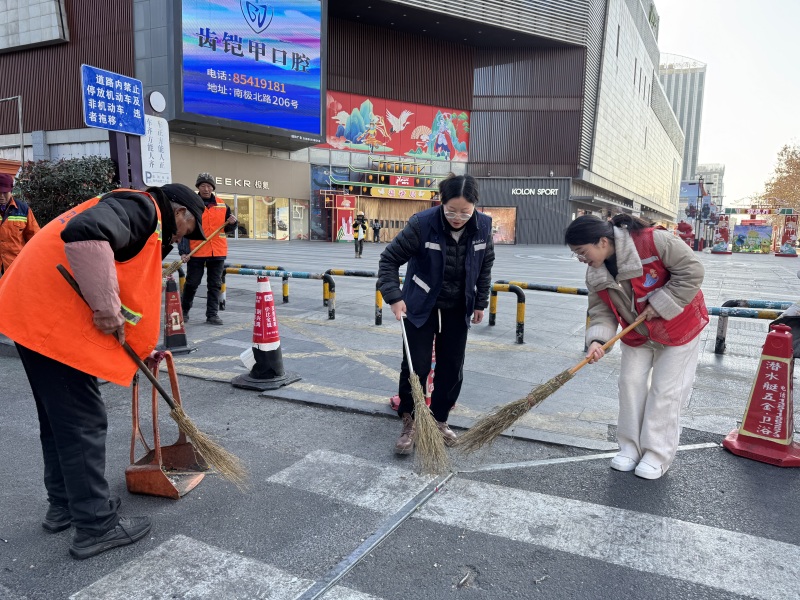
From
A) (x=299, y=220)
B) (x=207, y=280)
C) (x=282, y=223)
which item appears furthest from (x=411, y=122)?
(x=207, y=280)

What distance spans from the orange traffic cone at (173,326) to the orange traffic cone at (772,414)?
5.28 meters

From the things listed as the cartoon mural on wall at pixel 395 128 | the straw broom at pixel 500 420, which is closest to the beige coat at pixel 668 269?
the straw broom at pixel 500 420

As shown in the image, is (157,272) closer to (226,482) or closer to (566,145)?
(226,482)

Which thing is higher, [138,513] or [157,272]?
[157,272]

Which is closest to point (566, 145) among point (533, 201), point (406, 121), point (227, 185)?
point (533, 201)

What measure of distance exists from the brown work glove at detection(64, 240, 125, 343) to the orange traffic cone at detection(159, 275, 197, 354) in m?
3.99

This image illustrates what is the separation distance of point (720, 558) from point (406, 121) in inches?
1452

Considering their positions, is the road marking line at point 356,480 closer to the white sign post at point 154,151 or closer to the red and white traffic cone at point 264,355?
the red and white traffic cone at point 264,355

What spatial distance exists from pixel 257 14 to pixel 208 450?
91.4 feet

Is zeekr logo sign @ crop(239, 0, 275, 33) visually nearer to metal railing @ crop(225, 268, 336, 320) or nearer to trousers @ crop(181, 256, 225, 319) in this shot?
metal railing @ crop(225, 268, 336, 320)

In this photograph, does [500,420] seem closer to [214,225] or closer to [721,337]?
[721,337]

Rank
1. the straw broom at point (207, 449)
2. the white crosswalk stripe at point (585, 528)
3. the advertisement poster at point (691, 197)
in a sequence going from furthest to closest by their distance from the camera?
Answer: the advertisement poster at point (691, 197) → the straw broom at point (207, 449) → the white crosswalk stripe at point (585, 528)

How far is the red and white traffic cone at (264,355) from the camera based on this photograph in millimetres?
4918

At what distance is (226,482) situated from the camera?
10.4 feet
